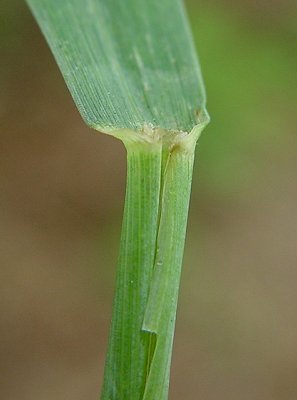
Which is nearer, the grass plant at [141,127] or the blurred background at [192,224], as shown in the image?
the grass plant at [141,127]

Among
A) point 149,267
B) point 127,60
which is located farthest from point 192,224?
point 127,60

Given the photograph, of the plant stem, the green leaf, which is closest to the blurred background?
the plant stem

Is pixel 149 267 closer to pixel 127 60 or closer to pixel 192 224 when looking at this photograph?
pixel 127 60

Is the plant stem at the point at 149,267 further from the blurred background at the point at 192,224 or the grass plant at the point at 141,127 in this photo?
the blurred background at the point at 192,224

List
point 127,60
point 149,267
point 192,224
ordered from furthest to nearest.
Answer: point 192,224, point 149,267, point 127,60

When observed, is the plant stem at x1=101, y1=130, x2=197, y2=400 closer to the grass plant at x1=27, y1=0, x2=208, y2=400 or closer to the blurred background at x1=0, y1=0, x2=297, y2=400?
the grass plant at x1=27, y1=0, x2=208, y2=400

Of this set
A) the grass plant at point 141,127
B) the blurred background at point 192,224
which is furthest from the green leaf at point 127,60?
the blurred background at point 192,224
